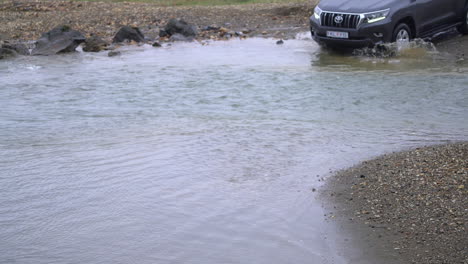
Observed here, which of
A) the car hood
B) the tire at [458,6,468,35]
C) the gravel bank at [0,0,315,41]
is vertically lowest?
the gravel bank at [0,0,315,41]

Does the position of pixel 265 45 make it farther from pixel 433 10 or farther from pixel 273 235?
pixel 273 235

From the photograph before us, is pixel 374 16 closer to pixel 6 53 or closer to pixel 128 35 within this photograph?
pixel 128 35

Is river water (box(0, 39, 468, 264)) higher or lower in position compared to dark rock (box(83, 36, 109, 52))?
higher

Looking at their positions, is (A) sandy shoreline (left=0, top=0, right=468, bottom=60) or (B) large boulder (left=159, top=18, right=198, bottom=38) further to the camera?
(A) sandy shoreline (left=0, top=0, right=468, bottom=60)

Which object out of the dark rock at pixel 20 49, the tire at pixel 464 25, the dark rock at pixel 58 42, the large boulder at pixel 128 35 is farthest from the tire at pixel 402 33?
the dark rock at pixel 20 49

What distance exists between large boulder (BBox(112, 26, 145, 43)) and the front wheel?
7036 millimetres

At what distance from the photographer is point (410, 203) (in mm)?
5098

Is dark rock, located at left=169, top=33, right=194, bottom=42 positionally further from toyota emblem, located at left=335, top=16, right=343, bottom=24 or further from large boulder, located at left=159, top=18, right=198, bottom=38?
toyota emblem, located at left=335, top=16, right=343, bottom=24

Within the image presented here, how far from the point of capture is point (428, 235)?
454 cm

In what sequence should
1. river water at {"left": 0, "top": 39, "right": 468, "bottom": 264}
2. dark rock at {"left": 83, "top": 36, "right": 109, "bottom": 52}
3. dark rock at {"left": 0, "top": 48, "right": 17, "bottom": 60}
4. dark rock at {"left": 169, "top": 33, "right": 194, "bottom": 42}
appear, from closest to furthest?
river water at {"left": 0, "top": 39, "right": 468, "bottom": 264} < dark rock at {"left": 0, "top": 48, "right": 17, "bottom": 60} < dark rock at {"left": 83, "top": 36, "right": 109, "bottom": 52} < dark rock at {"left": 169, "top": 33, "right": 194, "bottom": 42}

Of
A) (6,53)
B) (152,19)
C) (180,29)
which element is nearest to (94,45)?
(6,53)

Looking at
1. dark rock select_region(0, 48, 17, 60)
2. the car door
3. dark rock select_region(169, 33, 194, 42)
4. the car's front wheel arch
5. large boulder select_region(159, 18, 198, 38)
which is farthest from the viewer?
large boulder select_region(159, 18, 198, 38)

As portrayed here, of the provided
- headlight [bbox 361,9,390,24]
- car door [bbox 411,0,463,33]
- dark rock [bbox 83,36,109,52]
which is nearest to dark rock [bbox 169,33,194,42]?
dark rock [bbox 83,36,109,52]

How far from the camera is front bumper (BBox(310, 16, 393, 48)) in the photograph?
41.7 feet
